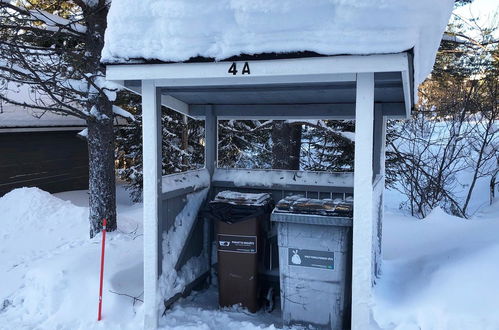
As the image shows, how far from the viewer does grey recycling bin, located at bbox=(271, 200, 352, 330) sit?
13.1ft

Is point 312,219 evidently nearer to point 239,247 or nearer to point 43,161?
point 239,247

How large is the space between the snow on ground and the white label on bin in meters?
0.57

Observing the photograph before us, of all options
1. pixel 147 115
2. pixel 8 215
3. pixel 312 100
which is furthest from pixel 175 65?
pixel 8 215

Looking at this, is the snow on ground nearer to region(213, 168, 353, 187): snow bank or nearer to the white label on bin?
the white label on bin

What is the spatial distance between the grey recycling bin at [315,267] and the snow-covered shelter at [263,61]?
37cm

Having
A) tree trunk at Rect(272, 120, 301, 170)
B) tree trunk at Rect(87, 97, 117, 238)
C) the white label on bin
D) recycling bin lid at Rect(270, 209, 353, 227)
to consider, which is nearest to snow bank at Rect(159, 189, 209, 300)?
recycling bin lid at Rect(270, 209, 353, 227)

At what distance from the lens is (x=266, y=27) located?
327 centimetres

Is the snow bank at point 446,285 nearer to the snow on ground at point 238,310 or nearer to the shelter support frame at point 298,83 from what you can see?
the snow on ground at point 238,310

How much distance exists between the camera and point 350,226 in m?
3.92

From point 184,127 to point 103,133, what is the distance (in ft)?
18.3

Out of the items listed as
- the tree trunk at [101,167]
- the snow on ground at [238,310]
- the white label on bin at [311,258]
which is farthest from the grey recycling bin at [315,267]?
the tree trunk at [101,167]

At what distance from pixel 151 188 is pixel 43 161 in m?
11.8

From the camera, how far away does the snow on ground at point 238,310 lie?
3.52 metres

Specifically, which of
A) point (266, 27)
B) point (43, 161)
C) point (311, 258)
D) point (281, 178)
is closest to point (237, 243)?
point (311, 258)
